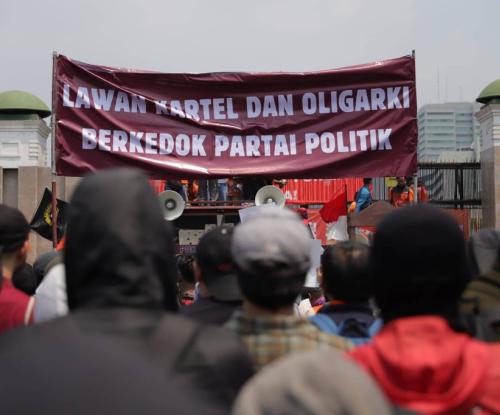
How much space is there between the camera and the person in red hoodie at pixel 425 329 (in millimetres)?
2164

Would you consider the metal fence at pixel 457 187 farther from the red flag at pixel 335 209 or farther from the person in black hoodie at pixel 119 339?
the person in black hoodie at pixel 119 339

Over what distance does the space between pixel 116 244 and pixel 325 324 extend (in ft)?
5.02

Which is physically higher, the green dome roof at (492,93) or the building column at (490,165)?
the green dome roof at (492,93)

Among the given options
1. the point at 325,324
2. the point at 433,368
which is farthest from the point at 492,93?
the point at 433,368

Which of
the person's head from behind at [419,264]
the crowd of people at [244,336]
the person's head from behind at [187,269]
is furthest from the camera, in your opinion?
the person's head from behind at [187,269]

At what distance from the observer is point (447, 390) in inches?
85.0

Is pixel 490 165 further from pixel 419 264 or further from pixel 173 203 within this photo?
pixel 419 264

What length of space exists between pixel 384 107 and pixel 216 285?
15.1 feet

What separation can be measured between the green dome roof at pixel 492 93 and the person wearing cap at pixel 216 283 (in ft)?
65.4

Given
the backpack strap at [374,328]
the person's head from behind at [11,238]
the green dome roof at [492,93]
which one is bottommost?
the backpack strap at [374,328]

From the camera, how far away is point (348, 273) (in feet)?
11.7

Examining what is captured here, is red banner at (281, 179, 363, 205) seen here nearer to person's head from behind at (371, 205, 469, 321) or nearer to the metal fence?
the metal fence

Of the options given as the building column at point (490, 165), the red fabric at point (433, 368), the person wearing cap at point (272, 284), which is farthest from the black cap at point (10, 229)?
the building column at point (490, 165)

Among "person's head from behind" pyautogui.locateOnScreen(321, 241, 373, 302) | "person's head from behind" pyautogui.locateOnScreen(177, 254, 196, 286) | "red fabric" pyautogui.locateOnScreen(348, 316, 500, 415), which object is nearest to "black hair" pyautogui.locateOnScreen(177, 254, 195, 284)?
"person's head from behind" pyautogui.locateOnScreen(177, 254, 196, 286)
